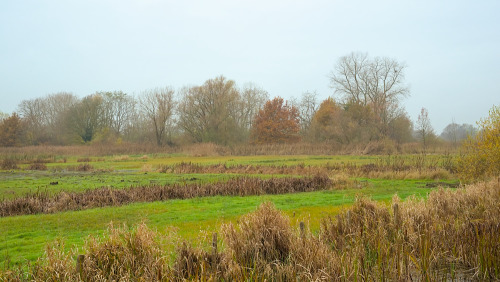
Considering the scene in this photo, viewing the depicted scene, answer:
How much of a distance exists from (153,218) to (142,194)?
15.7 ft

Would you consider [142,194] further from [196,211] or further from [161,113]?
[161,113]

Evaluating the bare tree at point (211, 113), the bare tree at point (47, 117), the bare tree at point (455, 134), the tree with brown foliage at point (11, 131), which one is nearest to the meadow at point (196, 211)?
the bare tree at point (455, 134)

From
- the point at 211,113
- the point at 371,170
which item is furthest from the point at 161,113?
the point at 371,170

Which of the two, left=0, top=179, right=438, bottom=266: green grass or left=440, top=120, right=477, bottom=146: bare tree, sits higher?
left=440, top=120, right=477, bottom=146: bare tree

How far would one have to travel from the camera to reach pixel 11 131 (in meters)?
61.8

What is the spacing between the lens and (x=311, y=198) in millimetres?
15945

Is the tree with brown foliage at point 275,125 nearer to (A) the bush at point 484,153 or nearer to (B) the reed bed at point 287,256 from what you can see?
(A) the bush at point 484,153

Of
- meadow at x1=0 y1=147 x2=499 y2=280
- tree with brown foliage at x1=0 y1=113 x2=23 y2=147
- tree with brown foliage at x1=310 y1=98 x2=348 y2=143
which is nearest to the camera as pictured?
meadow at x1=0 y1=147 x2=499 y2=280

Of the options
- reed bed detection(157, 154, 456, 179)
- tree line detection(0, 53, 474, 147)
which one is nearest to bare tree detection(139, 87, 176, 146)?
tree line detection(0, 53, 474, 147)

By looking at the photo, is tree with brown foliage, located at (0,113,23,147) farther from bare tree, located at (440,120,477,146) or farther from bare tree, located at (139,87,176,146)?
bare tree, located at (440,120,477,146)

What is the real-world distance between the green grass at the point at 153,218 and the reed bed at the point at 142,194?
1.13 metres

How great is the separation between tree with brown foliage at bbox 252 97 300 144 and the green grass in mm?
48284

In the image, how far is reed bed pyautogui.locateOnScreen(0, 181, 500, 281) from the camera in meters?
5.61

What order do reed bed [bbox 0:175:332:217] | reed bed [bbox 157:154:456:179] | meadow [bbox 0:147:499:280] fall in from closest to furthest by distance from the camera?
meadow [bbox 0:147:499:280], reed bed [bbox 0:175:332:217], reed bed [bbox 157:154:456:179]
